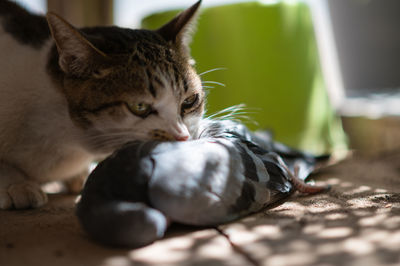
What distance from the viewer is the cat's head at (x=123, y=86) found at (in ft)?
3.55

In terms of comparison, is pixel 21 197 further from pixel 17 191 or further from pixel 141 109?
pixel 141 109

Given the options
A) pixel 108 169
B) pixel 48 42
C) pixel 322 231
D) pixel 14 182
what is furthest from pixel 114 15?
pixel 322 231

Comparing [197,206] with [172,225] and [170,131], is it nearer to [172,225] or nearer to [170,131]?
[172,225]

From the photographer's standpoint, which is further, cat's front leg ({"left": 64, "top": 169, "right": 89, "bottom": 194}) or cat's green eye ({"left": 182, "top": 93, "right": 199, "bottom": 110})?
cat's front leg ({"left": 64, "top": 169, "right": 89, "bottom": 194})

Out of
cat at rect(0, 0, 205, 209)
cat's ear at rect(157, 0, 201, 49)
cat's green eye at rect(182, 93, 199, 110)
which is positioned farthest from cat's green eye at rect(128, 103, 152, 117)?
cat's ear at rect(157, 0, 201, 49)

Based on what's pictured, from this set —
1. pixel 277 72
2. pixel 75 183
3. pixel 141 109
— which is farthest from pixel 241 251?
pixel 277 72

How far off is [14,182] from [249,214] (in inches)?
32.0

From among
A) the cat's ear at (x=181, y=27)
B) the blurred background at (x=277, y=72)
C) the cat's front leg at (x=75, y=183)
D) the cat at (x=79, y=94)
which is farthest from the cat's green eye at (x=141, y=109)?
the blurred background at (x=277, y=72)

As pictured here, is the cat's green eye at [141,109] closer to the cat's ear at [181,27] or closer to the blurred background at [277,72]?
the cat's ear at [181,27]

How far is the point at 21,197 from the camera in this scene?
3.94 feet

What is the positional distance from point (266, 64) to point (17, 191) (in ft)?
5.00

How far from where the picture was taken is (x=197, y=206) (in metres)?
0.87

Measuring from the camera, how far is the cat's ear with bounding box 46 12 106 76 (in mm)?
1063

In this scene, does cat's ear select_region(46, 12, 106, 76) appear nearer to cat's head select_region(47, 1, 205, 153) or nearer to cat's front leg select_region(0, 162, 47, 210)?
cat's head select_region(47, 1, 205, 153)
